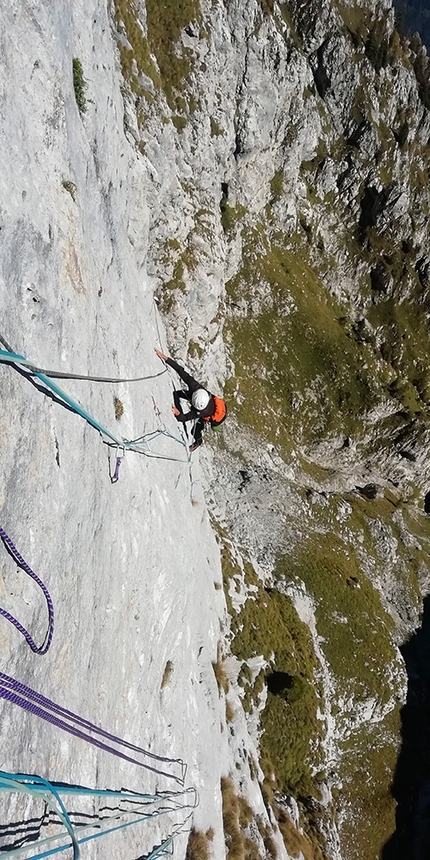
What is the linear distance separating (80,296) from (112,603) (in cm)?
835

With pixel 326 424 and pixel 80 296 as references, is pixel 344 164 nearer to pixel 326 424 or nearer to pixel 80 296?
pixel 326 424

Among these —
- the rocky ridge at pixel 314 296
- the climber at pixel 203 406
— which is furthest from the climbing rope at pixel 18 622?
the rocky ridge at pixel 314 296

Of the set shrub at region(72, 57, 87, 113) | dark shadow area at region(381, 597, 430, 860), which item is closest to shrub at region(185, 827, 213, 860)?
shrub at region(72, 57, 87, 113)

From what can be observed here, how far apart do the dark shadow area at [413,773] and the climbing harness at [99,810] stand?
30072mm

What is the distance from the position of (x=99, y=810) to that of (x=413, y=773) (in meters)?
39.5

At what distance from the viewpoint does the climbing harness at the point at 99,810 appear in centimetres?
639

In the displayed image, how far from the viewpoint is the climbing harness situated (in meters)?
6.39

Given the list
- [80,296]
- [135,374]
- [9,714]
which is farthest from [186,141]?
[9,714]

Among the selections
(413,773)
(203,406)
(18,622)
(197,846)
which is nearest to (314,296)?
(203,406)

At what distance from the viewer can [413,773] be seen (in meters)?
37.9

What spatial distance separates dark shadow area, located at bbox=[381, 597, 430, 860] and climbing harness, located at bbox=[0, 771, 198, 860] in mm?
30072

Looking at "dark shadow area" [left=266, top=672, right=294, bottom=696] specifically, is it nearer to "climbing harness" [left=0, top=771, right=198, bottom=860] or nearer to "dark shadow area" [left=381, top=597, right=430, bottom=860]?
"climbing harness" [left=0, top=771, right=198, bottom=860]

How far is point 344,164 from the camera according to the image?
63.8m

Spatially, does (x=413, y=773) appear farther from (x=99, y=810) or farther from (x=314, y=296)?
(x=314, y=296)
